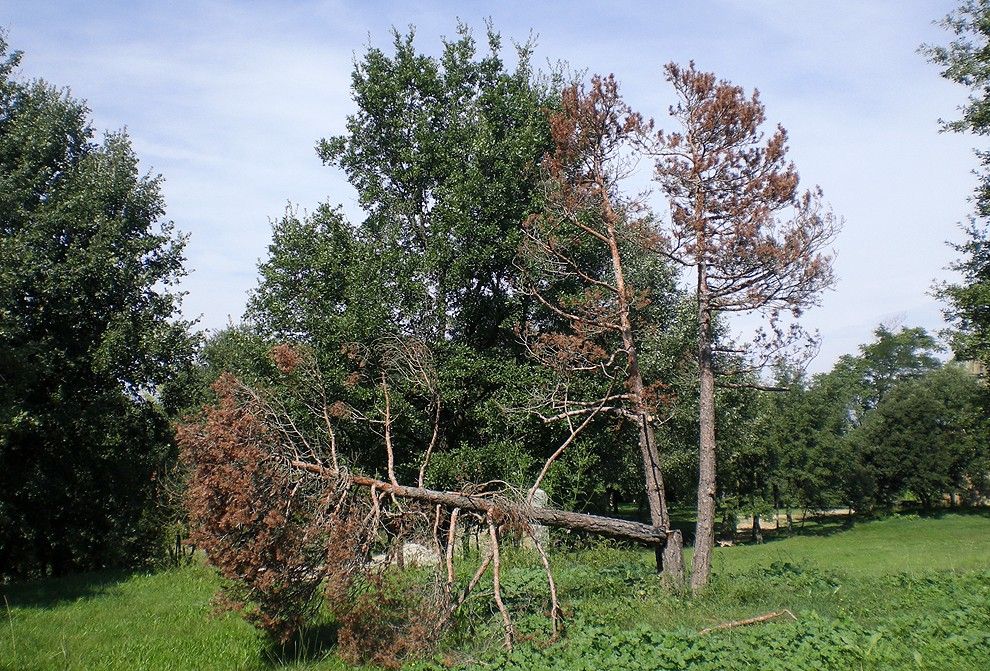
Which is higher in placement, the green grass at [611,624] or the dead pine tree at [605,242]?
the dead pine tree at [605,242]

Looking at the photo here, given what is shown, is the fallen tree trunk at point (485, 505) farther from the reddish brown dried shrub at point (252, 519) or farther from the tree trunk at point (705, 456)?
the tree trunk at point (705, 456)

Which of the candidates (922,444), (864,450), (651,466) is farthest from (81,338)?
(922,444)

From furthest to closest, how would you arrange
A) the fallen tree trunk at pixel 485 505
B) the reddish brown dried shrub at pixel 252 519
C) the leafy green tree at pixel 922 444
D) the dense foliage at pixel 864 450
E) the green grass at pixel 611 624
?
the leafy green tree at pixel 922 444 → the dense foliage at pixel 864 450 → the fallen tree trunk at pixel 485 505 → the reddish brown dried shrub at pixel 252 519 → the green grass at pixel 611 624

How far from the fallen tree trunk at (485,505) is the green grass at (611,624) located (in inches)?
34.8

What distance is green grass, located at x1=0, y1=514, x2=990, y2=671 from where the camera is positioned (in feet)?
24.0

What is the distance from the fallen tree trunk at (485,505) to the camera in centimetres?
989

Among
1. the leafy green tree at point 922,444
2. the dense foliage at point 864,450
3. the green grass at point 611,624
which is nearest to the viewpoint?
the green grass at point 611,624

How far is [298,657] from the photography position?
30.9 ft

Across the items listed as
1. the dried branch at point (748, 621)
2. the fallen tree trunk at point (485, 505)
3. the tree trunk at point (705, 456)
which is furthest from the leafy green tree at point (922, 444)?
the dried branch at point (748, 621)

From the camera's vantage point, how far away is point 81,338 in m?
17.5

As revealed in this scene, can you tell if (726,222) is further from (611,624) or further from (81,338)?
(81,338)

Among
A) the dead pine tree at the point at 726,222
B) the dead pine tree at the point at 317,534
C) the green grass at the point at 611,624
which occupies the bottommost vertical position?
the green grass at the point at 611,624

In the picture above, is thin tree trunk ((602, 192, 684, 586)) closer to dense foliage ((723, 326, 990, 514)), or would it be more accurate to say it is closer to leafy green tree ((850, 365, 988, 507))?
dense foliage ((723, 326, 990, 514))

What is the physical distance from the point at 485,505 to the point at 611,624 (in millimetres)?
2165
